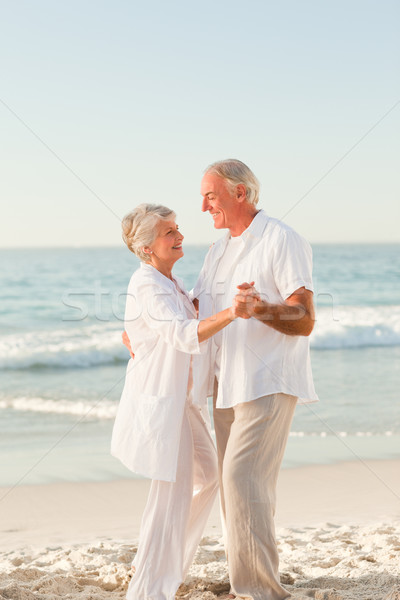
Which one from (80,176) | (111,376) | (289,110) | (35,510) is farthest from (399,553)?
(80,176)

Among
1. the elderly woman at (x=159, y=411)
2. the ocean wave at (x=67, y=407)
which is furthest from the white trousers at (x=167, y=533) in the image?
the ocean wave at (x=67, y=407)

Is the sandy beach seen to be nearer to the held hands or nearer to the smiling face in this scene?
the held hands

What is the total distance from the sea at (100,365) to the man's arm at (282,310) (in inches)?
126

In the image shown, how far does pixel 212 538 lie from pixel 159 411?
61.1 inches

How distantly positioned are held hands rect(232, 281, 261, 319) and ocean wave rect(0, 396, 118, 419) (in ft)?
18.3

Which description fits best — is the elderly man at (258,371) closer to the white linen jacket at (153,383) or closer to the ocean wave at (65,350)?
the white linen jacket at (153,383)

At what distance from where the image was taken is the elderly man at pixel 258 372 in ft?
9.14

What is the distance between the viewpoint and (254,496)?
9.16 ft

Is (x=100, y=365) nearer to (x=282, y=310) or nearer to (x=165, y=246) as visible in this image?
(x=165, y=246)

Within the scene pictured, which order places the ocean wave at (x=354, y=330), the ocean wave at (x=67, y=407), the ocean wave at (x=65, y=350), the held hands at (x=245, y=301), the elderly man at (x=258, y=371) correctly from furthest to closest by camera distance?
the ocean wave at (x=354, y=330) → the ocean wave at (x=65, y=350) → the ocean wave at (x=67, y=407) → the elderly man at (x=258, y=371) → the held hands at (x=245, y=301)

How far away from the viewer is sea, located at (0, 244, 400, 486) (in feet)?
20.2

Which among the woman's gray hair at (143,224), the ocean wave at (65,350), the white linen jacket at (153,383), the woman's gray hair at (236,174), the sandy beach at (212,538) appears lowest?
the sandy beach at (212,538)

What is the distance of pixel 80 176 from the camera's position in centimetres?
2545

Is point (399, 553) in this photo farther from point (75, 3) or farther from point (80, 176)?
point (80, 176)
